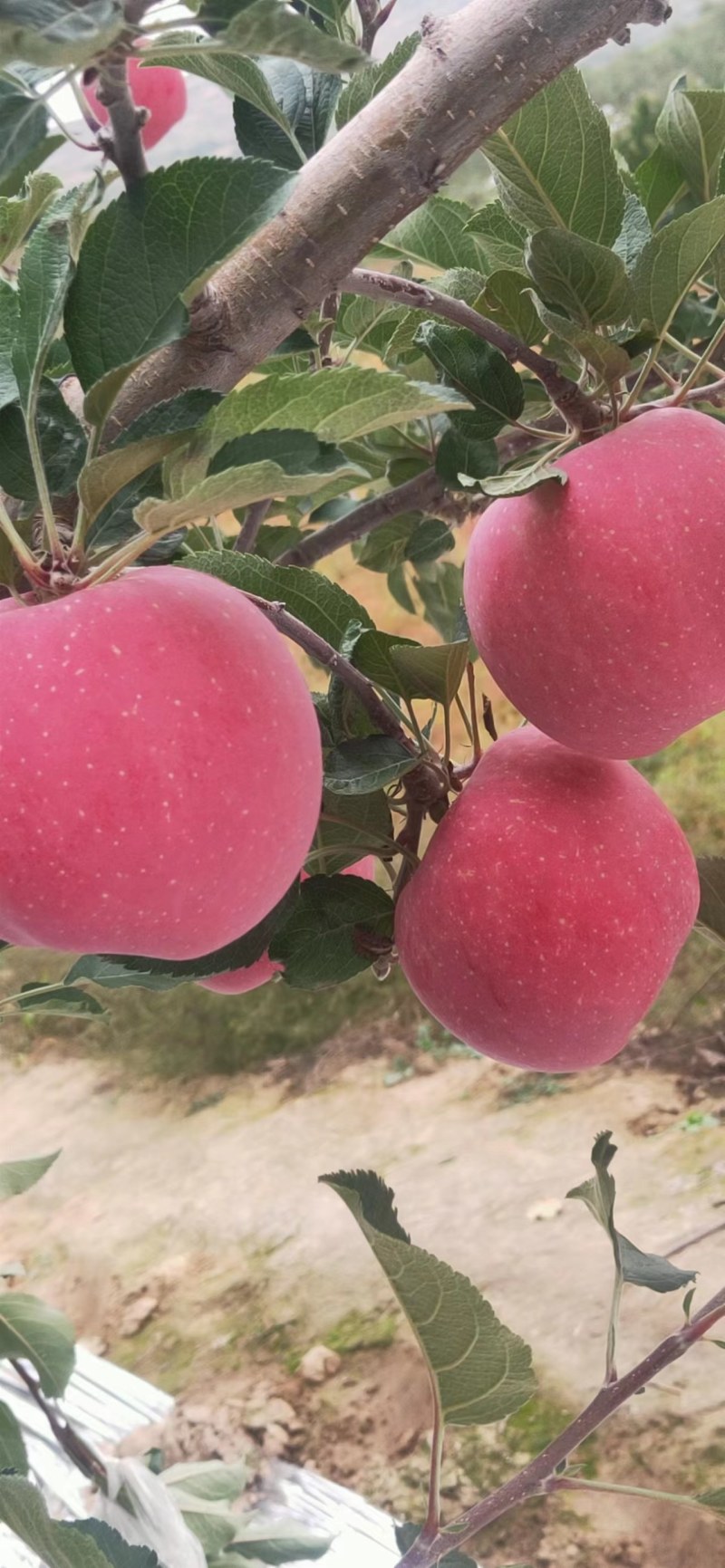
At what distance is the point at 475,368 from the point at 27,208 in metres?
0.13

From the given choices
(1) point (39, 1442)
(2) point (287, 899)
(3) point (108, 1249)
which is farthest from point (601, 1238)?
(2) point (287, 899)

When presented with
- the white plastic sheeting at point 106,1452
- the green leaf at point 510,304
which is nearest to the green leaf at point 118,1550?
the green leaf at point 510,304

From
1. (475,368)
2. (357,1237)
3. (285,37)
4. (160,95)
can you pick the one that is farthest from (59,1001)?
(357,1237)

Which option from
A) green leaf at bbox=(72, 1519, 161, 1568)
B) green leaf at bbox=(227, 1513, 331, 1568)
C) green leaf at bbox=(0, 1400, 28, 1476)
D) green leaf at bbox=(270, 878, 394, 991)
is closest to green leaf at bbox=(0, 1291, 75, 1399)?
green leaf at bbox=(0, 1400, 28, 1476)

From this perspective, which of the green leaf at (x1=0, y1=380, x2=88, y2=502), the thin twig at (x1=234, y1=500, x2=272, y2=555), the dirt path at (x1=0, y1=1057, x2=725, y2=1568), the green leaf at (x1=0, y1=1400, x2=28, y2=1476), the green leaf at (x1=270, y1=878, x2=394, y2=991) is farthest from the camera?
the dirt path at (x1=0, y1=1057, x2=725, y2=1568)

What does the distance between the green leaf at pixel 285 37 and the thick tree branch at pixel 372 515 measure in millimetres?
378

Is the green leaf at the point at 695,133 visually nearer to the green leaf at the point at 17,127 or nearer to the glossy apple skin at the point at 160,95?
the green leaf at the point at 17,127

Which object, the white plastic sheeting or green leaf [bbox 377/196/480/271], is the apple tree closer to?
green leaf [bbox 377/196/480/271]

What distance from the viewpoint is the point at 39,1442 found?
3.96 ft

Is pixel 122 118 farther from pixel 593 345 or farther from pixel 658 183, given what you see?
pixel 658 183

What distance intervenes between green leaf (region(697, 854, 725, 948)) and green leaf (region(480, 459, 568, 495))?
0.71 feet

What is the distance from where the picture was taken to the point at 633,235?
352 mm

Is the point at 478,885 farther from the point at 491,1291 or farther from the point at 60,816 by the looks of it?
the point at 491,1291

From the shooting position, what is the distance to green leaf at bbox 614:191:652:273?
13.8 inches
